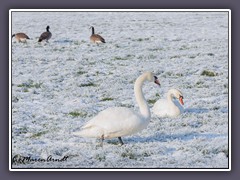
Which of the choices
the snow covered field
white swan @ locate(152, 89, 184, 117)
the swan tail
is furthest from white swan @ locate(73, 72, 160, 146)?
white swan @ locate(152, 89, 184, 117)

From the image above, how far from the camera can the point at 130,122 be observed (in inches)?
423

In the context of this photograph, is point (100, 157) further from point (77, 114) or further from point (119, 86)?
point (119, 86)

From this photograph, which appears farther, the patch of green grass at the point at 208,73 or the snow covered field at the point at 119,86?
the patch of green grass at the point at 208,73

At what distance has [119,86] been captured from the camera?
15906 millimetres

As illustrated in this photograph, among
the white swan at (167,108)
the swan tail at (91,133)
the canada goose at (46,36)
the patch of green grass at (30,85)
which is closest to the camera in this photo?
the swan tail at (91,133)

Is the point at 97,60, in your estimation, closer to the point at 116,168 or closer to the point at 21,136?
the point at 21,136

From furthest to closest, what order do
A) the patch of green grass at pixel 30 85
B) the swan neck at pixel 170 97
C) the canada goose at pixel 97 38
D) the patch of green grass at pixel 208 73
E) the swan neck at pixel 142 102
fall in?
the canada goose at pixel 97 38 < the patch of green grass at pixel 208 73 < the patch of green grass at pixel 30 85 < the swan neck at pixel 170 97 < the swan neck at pixel 142 102

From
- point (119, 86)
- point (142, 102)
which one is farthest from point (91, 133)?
point (119, 86)

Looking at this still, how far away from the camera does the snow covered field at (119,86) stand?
10.9 meters

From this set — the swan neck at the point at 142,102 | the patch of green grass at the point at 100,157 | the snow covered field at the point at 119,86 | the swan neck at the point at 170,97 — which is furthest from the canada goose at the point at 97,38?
the patch of green grass at the point at 100,157

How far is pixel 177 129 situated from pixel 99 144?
189cm

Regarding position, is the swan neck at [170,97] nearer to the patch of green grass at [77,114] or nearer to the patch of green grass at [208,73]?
the patch of green grass at [77,114]

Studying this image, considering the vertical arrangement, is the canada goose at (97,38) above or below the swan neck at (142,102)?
above

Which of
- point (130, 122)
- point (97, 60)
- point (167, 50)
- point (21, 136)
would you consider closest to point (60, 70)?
point (97, 60)
